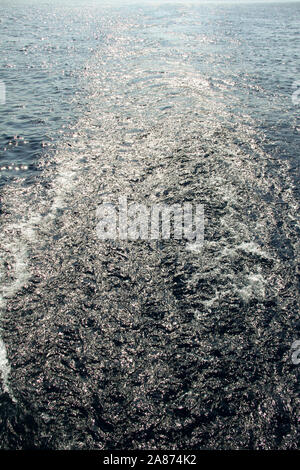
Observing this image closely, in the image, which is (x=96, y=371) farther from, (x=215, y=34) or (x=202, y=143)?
(x=215, y=34)

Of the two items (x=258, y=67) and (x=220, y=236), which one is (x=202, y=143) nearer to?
(x=220, y=236)

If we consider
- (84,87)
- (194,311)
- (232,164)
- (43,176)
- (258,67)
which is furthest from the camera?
(258,67)

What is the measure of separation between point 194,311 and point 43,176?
1183cm

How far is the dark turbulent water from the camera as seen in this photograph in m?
7.59

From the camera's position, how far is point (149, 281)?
10930 millimetres

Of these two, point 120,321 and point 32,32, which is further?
point 32,32

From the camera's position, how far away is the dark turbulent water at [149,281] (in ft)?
24.9

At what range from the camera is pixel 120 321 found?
9.65 m

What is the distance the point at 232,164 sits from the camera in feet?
58.4

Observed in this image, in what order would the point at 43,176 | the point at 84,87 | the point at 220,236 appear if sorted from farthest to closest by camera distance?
the point at 84,87 < the point at 43,176 < the point at 220,236

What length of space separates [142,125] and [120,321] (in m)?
17.5

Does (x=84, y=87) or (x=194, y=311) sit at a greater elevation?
(x=84, y=87)
